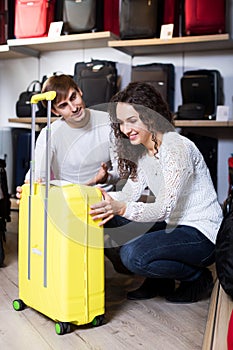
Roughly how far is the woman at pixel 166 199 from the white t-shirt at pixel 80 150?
0.31 m

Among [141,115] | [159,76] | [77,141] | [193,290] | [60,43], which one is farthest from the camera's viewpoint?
[60,43]

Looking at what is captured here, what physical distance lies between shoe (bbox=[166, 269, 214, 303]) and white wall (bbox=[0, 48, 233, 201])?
1759 millimetres

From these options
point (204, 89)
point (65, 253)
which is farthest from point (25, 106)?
point (65, 253)

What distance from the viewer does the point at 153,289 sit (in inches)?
83.8

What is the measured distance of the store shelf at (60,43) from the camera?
11.9 feet

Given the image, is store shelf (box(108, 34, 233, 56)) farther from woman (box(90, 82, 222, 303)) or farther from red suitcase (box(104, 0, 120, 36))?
woman (box(90, 82, 222, 303))

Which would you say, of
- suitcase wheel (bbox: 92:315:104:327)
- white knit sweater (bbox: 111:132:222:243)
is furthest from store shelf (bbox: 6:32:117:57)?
suitcase wheel (bbox: 92:315:104:327)

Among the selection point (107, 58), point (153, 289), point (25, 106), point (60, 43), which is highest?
point (60, 43)

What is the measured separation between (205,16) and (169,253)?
6.60ft

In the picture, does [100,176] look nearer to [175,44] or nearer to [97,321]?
[97,321]

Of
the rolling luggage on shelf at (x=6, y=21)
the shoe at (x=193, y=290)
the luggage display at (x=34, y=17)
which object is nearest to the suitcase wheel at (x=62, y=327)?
the shoe at (x=193, y=290)

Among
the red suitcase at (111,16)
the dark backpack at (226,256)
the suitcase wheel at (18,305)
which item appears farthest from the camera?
the red suitcase at (111,16)

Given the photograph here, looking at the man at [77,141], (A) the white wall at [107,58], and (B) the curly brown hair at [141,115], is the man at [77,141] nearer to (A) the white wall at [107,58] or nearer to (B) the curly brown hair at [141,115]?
(B) the curly brown hair at [141,115]

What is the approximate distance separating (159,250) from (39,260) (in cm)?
45
